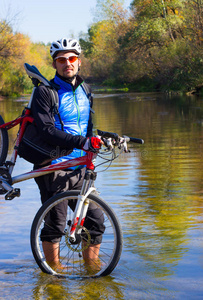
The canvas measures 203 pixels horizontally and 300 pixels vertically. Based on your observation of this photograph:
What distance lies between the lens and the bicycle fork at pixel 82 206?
4262 mm

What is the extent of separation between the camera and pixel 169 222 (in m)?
6.06

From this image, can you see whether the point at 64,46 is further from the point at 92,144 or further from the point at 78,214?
the point at 78,214

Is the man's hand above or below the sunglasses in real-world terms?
below

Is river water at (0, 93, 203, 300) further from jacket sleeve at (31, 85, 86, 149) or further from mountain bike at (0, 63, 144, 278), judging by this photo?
jacket sleeve at (31, 85, 86, 149)

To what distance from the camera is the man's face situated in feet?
14.8

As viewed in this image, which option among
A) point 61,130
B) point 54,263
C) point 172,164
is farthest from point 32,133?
point 172,164

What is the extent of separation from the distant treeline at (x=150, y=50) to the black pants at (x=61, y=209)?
3607 cm

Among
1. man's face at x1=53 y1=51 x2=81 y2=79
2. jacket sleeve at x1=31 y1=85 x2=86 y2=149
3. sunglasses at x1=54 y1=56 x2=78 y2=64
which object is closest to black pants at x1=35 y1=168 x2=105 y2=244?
jacket sleeve at x1=31 y1=85 x2=86 y2=149

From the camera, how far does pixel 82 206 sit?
4293 mm

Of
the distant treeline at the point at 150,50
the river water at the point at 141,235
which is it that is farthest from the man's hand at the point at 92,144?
the distant treeline at the point at 150,50

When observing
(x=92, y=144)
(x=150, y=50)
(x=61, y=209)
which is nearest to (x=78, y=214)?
(x=61, y=209)

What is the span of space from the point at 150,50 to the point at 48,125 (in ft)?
156

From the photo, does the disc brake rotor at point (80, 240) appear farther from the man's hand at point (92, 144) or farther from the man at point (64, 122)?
the man's hand at point (92, 144)

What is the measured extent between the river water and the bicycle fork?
17.3 inches
